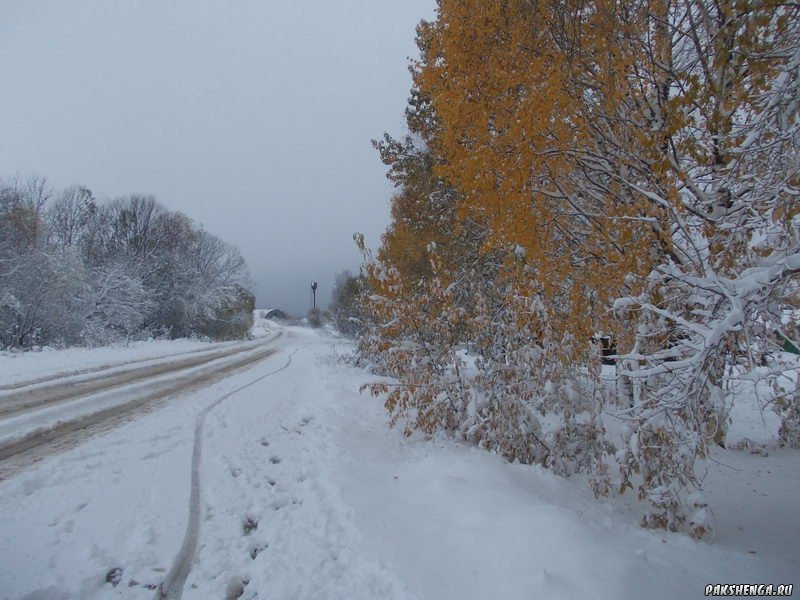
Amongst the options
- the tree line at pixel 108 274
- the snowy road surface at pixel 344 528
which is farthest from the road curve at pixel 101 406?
the tree line at pixel 108 274

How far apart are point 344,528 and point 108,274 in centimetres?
2952

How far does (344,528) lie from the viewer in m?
3.55

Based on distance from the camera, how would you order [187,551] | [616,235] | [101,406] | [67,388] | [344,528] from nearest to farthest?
[187,551]
[344,528]
[616,235]
[101,406]
[67,388]

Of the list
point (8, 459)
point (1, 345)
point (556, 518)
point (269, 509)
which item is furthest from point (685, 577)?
point (1, 345)

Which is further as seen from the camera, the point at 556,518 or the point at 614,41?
the point at 614,41

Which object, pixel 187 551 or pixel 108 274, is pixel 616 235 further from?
pixel 108 274

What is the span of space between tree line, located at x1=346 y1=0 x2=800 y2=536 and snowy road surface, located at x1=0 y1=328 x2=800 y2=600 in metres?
0.57

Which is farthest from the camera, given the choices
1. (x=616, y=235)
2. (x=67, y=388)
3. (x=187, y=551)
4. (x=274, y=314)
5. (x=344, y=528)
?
(x=274, y=314)

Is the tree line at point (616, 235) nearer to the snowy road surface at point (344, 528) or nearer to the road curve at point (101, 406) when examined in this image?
the snowy road surface at point (344, 528)

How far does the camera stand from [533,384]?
493 centimetres

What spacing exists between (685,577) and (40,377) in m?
12.2

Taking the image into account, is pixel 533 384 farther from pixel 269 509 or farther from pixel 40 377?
pixel 40 377

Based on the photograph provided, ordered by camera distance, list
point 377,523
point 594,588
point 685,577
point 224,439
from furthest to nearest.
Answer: point 224,439 → point 377,523 → point 685,577 → point 594,588

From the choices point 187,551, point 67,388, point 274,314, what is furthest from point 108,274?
point 274,314
